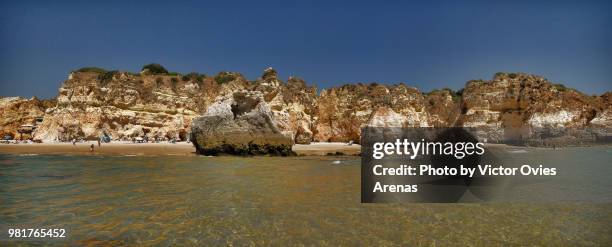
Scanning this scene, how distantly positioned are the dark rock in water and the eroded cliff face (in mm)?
8064

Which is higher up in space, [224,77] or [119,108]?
[224,77]

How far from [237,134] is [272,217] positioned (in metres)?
20.9

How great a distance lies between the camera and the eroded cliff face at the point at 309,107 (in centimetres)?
4616

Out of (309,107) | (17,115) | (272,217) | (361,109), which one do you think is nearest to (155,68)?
(17,115)

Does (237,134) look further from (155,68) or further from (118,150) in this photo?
(155,68)

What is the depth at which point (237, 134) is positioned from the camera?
91.7ft

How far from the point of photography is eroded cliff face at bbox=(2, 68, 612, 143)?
4616 cm

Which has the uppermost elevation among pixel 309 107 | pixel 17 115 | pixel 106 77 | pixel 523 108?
pixel 106 77

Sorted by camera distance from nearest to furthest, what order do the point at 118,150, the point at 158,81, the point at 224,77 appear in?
the point at 118,150
the point at 158,81
the point at 224,77

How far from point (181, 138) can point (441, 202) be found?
44102 mm

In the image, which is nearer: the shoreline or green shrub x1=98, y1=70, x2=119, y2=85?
the shoreline

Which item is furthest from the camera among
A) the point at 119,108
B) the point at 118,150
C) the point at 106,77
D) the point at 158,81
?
the point at 158,81

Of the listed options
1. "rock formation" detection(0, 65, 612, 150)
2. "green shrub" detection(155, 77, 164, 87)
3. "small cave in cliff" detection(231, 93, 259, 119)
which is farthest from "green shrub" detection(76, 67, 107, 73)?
"small cave in cliff" detection(231, 93, 259, 119)

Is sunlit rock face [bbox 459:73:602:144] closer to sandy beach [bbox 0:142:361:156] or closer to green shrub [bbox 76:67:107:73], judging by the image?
sandy beach [bbox 0:142:361:156]
